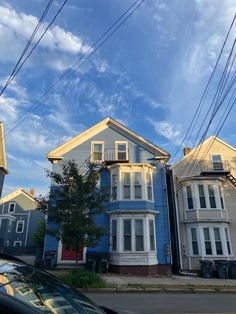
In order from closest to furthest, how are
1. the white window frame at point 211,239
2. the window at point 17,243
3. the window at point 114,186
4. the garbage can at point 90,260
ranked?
the garbage can at point 90,260
the white window frame at point 211,239
the window at point 114,186
the window at point 17,243

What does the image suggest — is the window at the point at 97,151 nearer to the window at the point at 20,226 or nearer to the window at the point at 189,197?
the window at the point at 189,197

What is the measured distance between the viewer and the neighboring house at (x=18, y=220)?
38.6 m

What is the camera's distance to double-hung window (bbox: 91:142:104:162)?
2022 centimetres

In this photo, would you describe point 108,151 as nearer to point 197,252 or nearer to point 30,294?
point 197,252

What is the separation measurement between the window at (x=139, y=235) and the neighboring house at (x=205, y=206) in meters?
3.32

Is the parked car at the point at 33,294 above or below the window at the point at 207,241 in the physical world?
below

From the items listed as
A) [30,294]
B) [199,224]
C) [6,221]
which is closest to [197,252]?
[199,224]

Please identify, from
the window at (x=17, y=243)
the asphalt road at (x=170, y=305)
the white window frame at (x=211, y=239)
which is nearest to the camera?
the asphalt road at (x=170, y=305)

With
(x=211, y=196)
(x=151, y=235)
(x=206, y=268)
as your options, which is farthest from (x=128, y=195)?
(x=206, y=268)

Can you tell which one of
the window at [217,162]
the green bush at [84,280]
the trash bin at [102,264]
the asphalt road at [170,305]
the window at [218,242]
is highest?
the window at [217,162]

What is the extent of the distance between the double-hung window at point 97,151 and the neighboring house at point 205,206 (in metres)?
5.97

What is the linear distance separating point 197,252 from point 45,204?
11.3m

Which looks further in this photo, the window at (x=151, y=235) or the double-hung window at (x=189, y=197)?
the double-hung window at (x=189, y=197)

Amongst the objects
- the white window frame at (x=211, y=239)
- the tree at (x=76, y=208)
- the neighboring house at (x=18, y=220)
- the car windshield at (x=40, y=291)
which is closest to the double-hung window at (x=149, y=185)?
the white window frame at (x=211, y=239)
